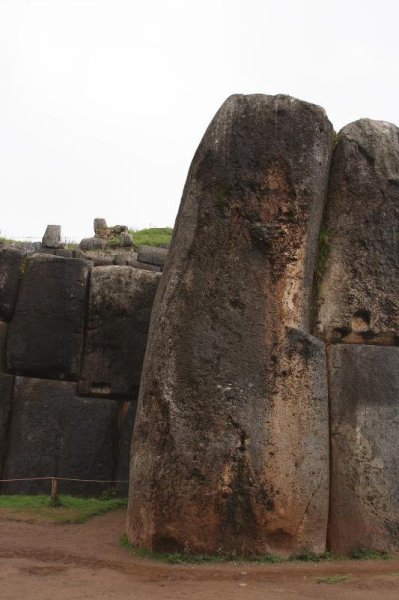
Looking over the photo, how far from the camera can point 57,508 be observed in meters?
9.66

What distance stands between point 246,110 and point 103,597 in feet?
17.8

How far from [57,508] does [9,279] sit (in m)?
3.65

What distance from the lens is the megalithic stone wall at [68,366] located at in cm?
1074

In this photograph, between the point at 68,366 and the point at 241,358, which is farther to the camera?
the point at 68,366

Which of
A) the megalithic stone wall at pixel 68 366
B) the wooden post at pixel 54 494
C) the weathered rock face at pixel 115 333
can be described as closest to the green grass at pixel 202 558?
the wooden post at pixel 54 494

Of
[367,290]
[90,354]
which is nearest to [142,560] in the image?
[367,290]

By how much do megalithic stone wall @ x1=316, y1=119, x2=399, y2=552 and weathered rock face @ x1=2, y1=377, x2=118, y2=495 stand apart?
412 cm

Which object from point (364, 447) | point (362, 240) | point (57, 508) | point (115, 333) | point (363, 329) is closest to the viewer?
point (364, 447)

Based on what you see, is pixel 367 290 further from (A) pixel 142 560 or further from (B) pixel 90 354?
(B) pixel 90 354

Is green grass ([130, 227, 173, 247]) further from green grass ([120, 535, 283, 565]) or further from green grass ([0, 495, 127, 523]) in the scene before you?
green grass ([120, 535, 283, 565])

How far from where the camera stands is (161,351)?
25.8 ft

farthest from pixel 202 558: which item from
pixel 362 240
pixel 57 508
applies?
pixel 362 240

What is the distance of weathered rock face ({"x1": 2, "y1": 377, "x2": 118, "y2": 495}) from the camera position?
10648mm

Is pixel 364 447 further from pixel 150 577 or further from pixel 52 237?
pixel 52 237
